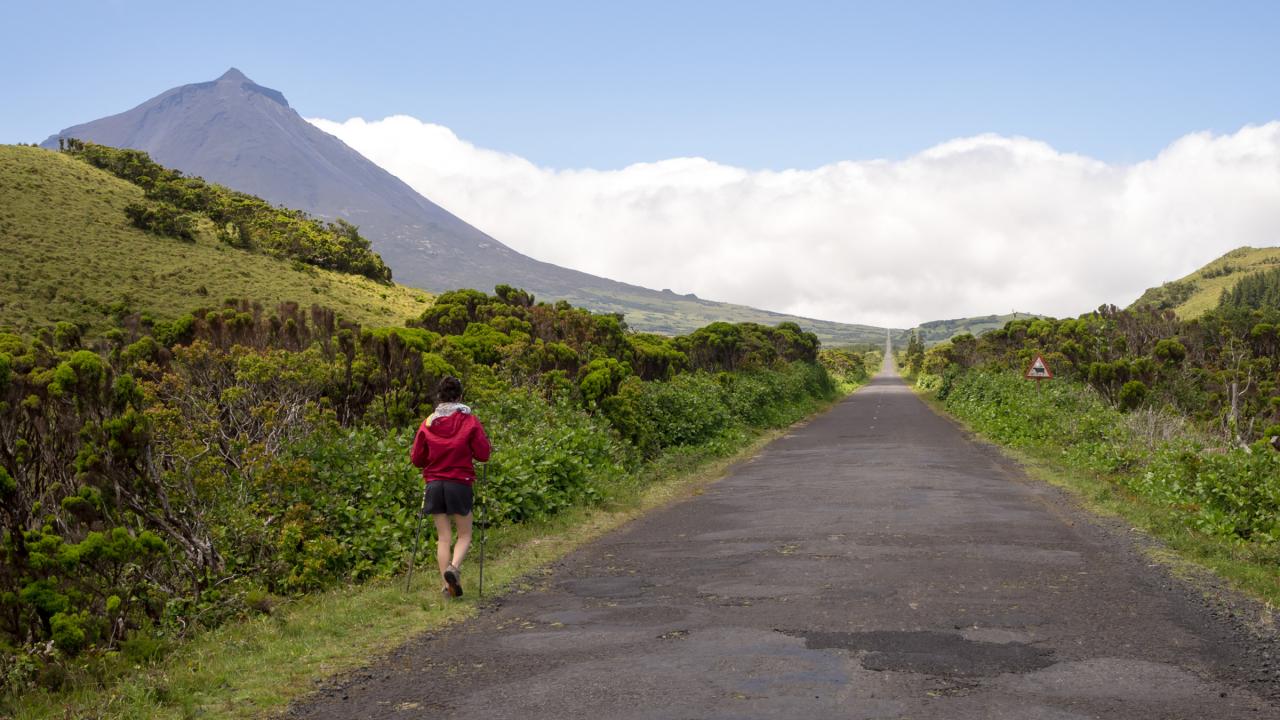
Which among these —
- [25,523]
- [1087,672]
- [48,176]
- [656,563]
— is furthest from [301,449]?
[48,176]

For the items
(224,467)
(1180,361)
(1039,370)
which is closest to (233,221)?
(1039,370)

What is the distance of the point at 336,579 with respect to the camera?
9789 millimetres

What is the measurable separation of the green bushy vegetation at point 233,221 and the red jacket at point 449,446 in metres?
55.4

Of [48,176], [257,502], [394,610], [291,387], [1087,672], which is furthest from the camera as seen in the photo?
[48,176]

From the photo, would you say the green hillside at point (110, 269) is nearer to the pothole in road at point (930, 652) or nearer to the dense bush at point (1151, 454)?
the dense bush at point (1151, 454)

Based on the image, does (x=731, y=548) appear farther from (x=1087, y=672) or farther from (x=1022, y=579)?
(x=1087, y=672)

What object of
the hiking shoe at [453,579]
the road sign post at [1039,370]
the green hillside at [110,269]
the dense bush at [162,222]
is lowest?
the hiking shoe at [453,579]

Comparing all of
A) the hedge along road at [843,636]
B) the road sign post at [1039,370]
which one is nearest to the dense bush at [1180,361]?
the road sign post at [1039,370]

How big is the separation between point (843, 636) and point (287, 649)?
3.62 m

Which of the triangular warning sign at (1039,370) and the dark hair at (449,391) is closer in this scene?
the dark hair at (449,391)

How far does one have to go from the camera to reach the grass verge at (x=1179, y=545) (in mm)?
8250

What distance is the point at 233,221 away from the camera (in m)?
64.0

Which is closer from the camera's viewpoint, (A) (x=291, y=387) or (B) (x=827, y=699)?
(B) (x=827, y=699)

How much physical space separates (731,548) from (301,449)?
476 centimetres
